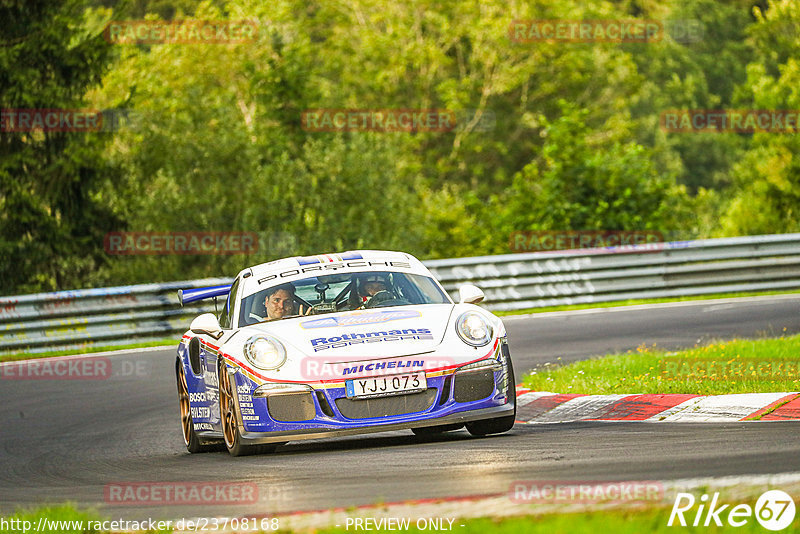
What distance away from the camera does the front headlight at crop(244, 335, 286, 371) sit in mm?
8812

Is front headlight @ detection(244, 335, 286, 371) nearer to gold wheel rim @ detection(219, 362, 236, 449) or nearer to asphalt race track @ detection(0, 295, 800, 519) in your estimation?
gold wheel rim @ detection(219, 362, 236, 449)

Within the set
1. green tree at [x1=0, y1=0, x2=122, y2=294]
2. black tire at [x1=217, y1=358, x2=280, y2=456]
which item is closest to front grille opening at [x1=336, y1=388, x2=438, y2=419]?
black tire at [x1=217, y1=358, x2=280, y2=456]

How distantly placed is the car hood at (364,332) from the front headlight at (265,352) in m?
0.07

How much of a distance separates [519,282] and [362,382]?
12.9 meters

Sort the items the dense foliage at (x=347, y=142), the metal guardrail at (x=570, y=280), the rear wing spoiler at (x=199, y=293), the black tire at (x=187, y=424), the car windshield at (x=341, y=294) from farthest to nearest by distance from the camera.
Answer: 1. the dense foliage at (x=347, y=142)
2. the metal guardrail at (x=570, y=280)
3. the rear wing spoiler at (x=199, y=293)
4. the black tire at (x=187, y=424)
5. the car windshield at (x=341, y=294)

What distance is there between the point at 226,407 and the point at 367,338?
45.5 inches

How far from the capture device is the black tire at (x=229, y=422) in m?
9.02

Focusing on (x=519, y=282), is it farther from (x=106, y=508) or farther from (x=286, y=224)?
(x=106, y=508)

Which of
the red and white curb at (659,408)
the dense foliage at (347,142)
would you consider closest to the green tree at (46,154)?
the dense foliage at (347,142)

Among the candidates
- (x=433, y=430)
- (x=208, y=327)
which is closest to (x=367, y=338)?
(x=433, y=430)

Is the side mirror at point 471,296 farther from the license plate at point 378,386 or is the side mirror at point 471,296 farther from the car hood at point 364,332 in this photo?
the license plate at point 378,386

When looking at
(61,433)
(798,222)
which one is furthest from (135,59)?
(61,433)

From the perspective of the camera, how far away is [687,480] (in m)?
6.20

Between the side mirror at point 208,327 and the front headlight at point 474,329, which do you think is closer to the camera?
the front headlight at point 474,329
